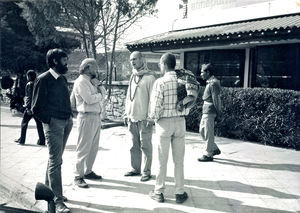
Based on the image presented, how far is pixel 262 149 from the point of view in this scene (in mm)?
7402

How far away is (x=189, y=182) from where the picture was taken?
4930mm

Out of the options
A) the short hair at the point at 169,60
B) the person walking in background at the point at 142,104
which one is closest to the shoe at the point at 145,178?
the person walking in background at the point at 142,104

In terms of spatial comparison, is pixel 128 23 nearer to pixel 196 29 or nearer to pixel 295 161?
pixel 196 29

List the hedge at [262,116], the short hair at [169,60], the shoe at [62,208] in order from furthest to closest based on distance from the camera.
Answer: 1. the hedge at [262,116]
2. the short hair at [169,60]
3. the shoe at [62,208]

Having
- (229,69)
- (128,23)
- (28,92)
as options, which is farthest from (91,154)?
(128,23)

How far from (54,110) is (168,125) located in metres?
1.40

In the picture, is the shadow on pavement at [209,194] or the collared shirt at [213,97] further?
the collared shirt at [213,97]

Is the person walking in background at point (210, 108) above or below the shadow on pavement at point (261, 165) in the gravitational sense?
above

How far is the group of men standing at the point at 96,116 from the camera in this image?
3832mm

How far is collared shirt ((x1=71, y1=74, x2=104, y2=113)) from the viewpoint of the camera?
4590 millimetres

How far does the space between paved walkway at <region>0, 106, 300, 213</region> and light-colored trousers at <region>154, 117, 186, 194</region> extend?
0.26 metres

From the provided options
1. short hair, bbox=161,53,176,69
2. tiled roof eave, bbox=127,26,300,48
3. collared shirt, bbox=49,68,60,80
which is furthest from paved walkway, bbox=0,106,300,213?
tiled roof eave, bbox=127,26,300,48

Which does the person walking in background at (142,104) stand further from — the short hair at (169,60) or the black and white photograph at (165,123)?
the short hair at (169,60)

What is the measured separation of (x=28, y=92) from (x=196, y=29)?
7185mm
